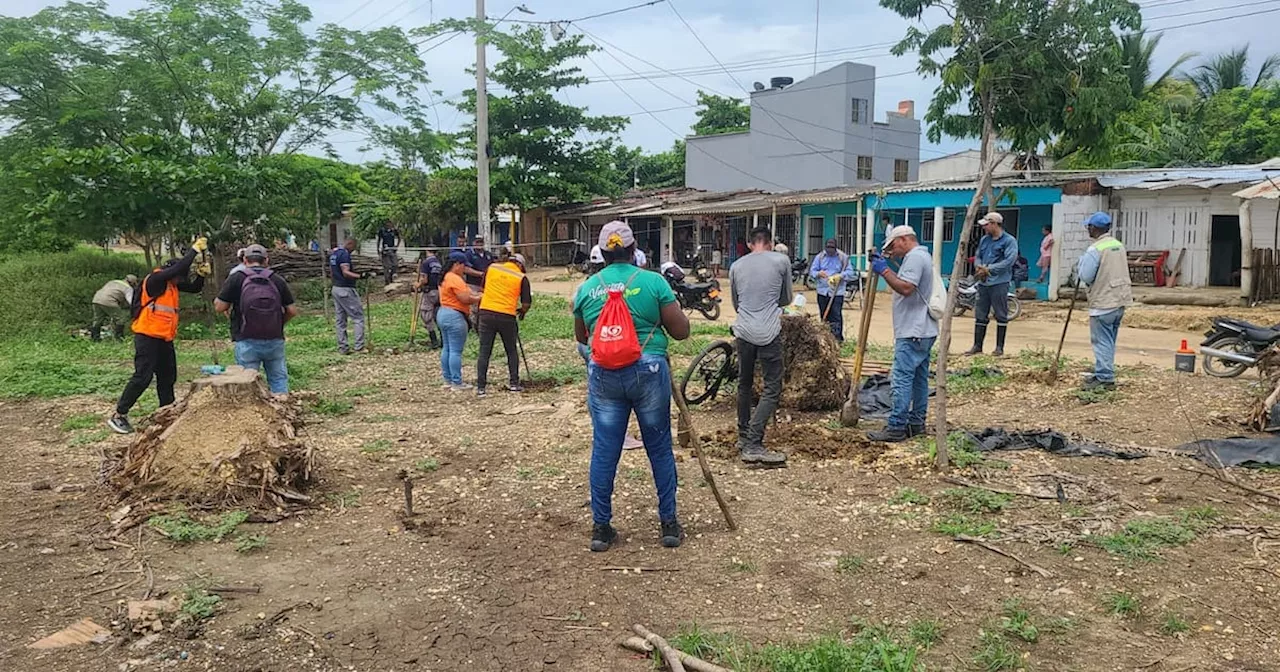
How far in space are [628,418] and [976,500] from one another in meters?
2.09

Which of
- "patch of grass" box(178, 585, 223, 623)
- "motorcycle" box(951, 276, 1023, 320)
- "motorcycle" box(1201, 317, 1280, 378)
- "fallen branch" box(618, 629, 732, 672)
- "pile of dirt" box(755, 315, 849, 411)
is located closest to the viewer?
"fallen branch" box(618, 629, 732, 672)

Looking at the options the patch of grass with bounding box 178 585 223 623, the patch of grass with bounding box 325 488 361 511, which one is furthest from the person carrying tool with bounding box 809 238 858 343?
the patch of grass with bounding box 178 585 223 623

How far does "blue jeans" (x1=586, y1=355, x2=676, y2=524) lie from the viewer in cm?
427

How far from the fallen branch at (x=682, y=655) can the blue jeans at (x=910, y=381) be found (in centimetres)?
353

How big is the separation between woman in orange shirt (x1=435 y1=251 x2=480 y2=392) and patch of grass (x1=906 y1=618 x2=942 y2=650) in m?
6.32

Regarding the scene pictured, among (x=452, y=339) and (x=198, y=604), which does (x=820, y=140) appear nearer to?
(x=452, y=339)

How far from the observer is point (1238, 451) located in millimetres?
5648

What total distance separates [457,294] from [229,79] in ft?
35.2

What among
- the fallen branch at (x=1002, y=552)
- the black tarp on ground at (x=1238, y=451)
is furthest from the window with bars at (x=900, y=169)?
the fallen branch at (x=1002, y=552)

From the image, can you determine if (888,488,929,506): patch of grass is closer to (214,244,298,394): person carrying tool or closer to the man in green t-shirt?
the man in green t-shirt

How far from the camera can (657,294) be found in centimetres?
432

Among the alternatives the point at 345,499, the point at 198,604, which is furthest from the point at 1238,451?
the point at 198,604

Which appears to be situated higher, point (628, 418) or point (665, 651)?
point (628, 418)

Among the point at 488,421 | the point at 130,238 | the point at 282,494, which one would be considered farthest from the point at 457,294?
the point at 130,238
